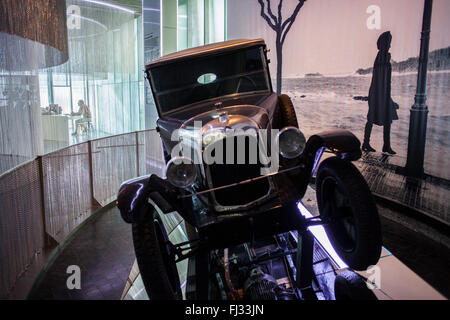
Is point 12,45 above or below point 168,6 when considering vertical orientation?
below

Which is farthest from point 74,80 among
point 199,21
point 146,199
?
point 146,199

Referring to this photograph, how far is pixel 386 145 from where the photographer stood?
518 centimetres

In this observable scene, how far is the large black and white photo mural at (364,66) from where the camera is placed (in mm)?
4293

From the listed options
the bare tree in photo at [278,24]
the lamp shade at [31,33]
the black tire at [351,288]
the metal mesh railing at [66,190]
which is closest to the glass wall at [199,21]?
the bare tree in photo at [278,24]

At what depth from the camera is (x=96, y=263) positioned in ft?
11.8

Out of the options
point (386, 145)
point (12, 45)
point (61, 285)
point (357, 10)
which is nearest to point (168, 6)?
point (357, 10)

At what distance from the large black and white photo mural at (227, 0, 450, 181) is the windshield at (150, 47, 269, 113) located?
264 centimetres

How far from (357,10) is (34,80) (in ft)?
16.8

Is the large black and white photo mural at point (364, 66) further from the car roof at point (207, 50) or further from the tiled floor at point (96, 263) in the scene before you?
the tiled floor at point (96, 263)

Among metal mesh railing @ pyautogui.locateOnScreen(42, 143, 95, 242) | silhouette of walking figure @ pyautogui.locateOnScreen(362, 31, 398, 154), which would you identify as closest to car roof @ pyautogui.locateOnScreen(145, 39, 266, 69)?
metal mesh railing @ pyautogui.locateOnScreen(42, 143, 95, 242)

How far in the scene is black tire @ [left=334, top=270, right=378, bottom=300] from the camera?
2.13 m

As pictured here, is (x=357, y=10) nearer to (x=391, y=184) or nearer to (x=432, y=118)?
(x=432, y=118)
